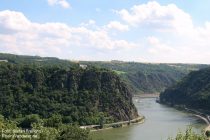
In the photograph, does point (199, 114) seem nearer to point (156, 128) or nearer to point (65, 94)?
point (156, 128)

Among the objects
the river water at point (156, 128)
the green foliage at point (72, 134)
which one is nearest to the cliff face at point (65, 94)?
the river water at point (156, 128)

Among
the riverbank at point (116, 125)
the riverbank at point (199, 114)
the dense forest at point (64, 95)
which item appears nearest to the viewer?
the riverbank at point (116, 125)

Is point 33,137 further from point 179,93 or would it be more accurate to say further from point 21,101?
point 179,93

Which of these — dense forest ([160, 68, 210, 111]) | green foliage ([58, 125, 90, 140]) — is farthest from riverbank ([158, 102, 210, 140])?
green foliage ([58, 125, 90, 140])

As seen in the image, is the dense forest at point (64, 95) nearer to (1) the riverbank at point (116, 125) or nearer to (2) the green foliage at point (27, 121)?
(2) the green foliage at point (27, 121)

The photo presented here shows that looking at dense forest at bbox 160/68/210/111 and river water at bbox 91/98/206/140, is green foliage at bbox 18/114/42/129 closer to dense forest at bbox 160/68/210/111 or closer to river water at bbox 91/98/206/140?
river water at bbox 91/98/206/140

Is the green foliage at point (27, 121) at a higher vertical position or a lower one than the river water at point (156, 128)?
higher

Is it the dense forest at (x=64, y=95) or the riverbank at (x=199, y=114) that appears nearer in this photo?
the dense forest at (x=64, y=95)
